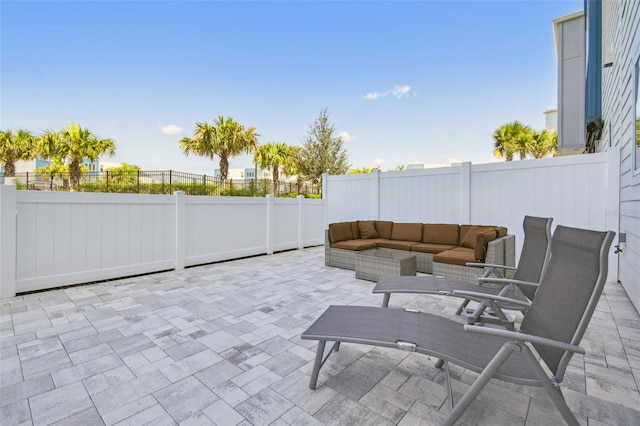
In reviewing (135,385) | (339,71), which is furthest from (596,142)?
(135,385)

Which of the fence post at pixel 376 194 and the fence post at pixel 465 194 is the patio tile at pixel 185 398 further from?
the fence post at pixel 376 194

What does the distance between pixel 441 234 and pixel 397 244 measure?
0.98 metres

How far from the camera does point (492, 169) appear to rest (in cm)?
630

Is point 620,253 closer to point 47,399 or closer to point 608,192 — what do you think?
point 608,192

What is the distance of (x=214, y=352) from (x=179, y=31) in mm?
11335

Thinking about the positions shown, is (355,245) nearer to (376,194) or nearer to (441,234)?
(441,234)

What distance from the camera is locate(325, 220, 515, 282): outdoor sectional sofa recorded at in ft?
15.0

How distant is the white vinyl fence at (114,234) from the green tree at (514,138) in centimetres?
1600

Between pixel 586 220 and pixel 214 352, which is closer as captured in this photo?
pixel 214 352

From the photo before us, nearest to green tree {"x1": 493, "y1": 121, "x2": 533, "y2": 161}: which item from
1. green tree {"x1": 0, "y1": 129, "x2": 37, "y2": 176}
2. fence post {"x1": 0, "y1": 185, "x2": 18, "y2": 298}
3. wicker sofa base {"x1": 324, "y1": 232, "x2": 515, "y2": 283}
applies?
wicker sofa base {"x1": 324, "y1": 232, "x2": 515, "y2": 283}

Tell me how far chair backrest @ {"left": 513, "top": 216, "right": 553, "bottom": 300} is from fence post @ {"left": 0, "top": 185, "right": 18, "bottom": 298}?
256 inches

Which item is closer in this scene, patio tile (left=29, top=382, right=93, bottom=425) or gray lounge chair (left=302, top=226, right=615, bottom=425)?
gray lounge chair (left=302, top=226, right=615, bottom=425)

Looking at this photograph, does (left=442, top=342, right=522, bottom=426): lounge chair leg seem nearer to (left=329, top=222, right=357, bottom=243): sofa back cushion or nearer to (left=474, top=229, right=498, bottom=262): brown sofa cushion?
(left=474, top=229, right=498, bottom=262): brown sofa cushion

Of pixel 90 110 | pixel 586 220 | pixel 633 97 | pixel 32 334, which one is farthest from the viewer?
pixel 90 110
